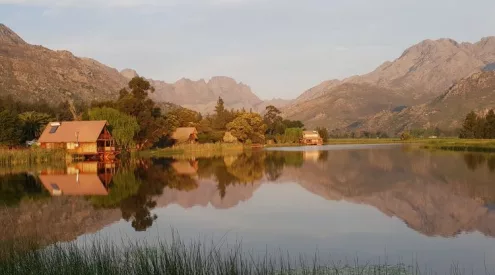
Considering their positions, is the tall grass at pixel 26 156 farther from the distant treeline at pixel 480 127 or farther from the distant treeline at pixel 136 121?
the distant treeline at pixel 480 127

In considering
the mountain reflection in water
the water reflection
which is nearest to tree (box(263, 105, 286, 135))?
the mountain reflection in water

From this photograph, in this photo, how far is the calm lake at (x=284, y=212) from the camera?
14.3 meters

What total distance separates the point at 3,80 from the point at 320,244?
174 metres

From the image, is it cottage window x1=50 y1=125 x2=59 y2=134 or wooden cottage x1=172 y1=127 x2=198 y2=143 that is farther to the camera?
wooden cottage x1=172 y1=127 x2=198 y2=143

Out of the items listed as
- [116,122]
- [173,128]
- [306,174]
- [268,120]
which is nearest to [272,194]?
[306,174]

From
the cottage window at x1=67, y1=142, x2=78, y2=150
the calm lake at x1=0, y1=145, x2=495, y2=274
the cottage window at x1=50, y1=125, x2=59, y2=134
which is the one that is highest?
the cottage window at x1=50, y1=125, x2=59, y2=134

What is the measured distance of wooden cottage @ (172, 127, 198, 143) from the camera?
91438mm

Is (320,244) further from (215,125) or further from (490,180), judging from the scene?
(215,125)

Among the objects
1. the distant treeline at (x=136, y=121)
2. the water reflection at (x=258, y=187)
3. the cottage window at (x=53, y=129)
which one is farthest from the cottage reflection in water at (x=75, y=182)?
the cottage window at (x=53, y=129)

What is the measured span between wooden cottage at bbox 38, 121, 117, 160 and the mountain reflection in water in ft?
67.6

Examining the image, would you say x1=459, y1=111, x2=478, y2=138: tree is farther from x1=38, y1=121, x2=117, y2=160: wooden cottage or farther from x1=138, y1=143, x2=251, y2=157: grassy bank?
x1=38, y1=121, x2=117, y2=160: wooden cottage

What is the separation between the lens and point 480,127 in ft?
326

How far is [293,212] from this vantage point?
68.9ft

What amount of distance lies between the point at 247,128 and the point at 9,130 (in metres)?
51.1
